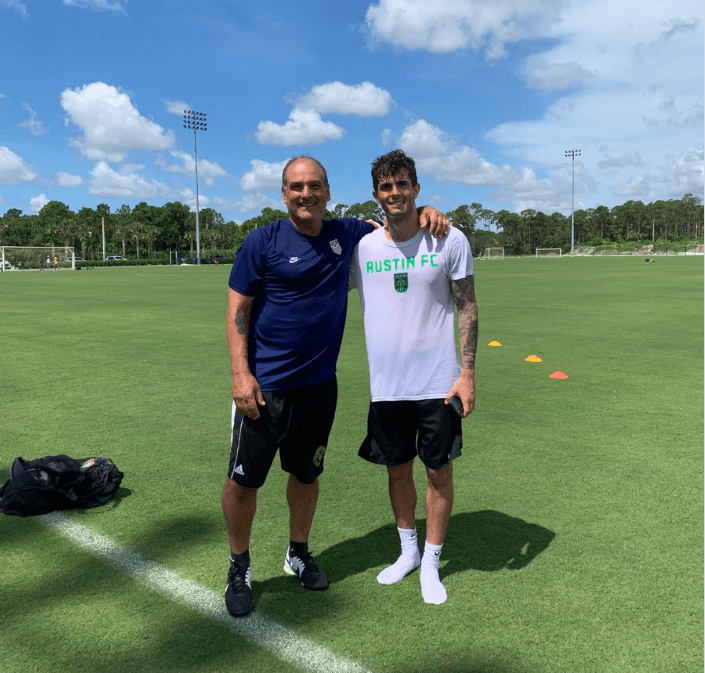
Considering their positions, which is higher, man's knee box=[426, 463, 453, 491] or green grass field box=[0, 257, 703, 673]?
man's knee box=[426, 463, 453, 491]

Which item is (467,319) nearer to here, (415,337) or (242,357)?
(415,337)

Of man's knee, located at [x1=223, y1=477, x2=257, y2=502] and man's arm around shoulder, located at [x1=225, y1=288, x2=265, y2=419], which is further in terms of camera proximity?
man's knee, located at [x1=223, y1=477, x2=257, y2=502]

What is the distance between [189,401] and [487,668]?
4959 mm

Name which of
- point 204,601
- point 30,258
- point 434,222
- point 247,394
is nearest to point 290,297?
point 247,394

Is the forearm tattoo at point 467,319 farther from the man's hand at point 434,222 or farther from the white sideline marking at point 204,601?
the white sideline marking at point 204,601

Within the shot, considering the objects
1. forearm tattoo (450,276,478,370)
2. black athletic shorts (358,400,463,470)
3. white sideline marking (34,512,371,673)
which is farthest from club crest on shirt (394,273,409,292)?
white sideline marking (34,512,371,673)

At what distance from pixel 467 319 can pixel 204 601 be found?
6.12 feet

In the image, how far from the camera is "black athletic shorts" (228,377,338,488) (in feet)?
9.74

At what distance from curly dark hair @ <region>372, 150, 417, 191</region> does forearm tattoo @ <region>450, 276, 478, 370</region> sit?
0.56m

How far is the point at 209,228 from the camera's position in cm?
12594

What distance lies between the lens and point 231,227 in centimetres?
12925

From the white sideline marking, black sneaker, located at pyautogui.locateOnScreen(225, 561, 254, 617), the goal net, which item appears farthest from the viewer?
the goal net

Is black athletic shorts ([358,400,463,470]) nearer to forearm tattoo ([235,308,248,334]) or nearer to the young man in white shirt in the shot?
the young man in white shirt

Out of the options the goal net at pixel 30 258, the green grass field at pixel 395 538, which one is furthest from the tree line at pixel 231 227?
the green grass field at pixel 395 538
